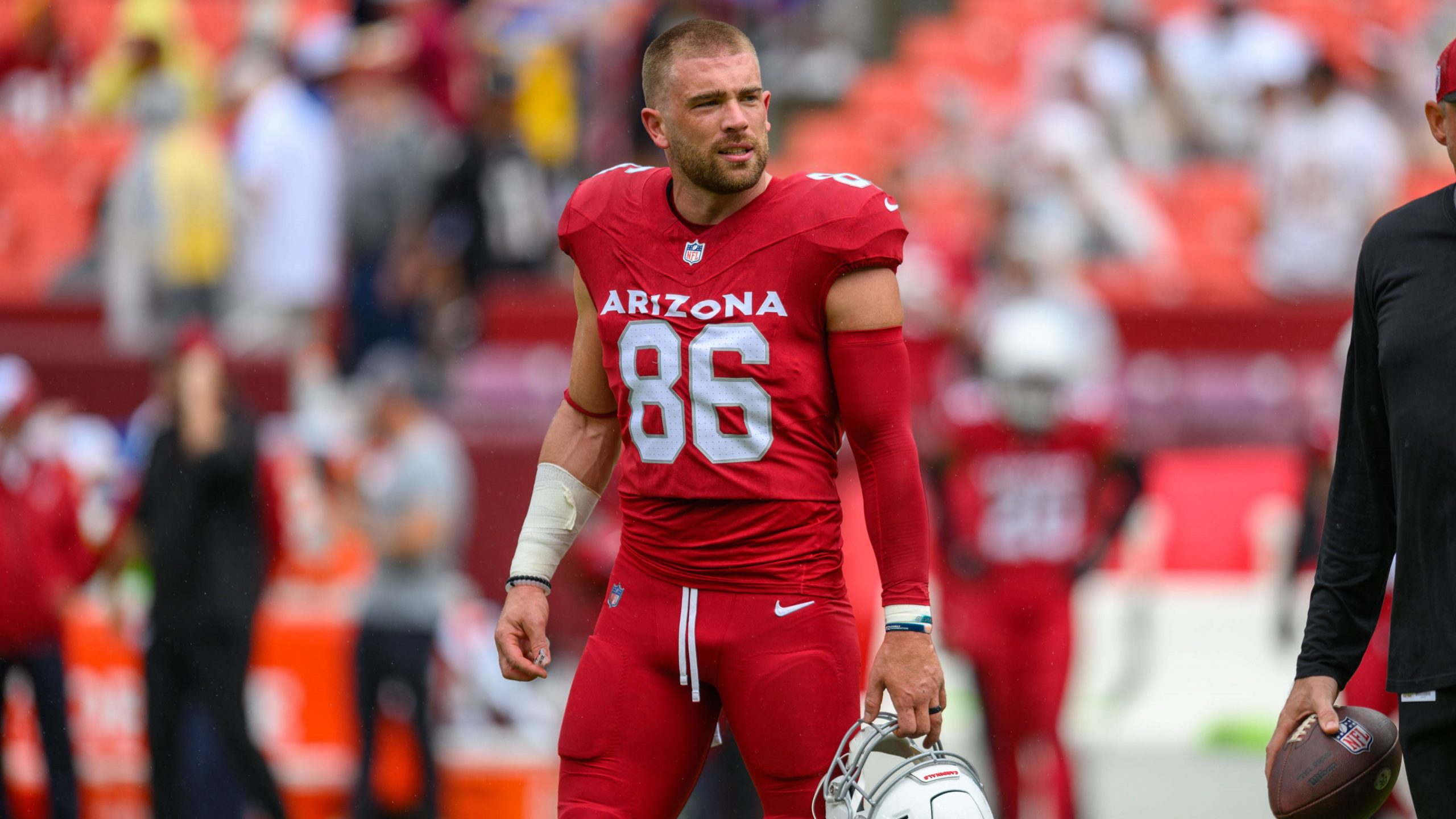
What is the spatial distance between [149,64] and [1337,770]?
9174 mm

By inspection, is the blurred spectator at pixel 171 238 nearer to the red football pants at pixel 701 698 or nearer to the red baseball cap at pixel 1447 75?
the red football pants at pixel 701 698

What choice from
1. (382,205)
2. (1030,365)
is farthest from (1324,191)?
(382,205)

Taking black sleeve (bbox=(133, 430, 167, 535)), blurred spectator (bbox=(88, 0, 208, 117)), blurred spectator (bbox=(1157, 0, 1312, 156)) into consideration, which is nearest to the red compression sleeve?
black sleeve (bbox=(133, 430, 167, 535))

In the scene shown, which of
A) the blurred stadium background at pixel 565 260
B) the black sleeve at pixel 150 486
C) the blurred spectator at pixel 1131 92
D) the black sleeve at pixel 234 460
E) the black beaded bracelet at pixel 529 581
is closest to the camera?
the black beaded bracelet at pixel 529 581

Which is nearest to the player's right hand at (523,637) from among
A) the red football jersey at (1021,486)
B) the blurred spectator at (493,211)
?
the red football jersey at (1021,486)

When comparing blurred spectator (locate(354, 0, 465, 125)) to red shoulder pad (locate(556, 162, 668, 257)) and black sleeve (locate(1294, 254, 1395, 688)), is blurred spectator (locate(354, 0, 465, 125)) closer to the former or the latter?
red shoulder pad (locate(556, 162, 668, 257))

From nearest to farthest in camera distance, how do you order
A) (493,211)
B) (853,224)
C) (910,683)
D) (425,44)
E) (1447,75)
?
(1447,75), (910,683), (853,224), (493,211), (425,44)

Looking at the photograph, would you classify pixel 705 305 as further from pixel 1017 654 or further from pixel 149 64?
pixel 149 64

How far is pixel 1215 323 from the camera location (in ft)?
27.8

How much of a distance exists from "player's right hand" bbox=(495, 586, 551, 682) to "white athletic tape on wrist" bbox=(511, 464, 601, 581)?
0.06 metres

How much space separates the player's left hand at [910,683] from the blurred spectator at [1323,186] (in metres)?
6.28

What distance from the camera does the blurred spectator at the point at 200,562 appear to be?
21.3 feet

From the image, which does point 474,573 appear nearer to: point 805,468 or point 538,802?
point 538,802

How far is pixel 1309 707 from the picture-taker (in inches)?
109
